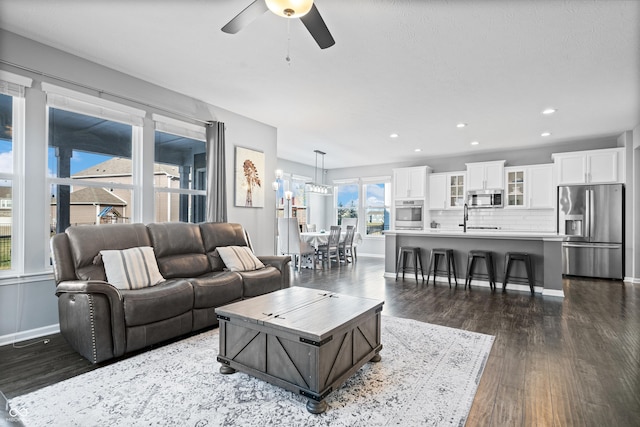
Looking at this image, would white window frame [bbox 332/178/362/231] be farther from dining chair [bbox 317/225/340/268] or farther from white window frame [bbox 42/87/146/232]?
white window frame [bbox 42/87/146/232]

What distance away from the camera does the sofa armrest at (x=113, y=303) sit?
2.45m

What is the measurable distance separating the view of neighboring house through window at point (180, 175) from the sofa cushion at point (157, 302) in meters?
1.58

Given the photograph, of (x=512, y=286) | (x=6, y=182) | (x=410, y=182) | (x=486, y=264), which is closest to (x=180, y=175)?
(x=6, y=182)

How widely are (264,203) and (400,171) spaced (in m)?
4.30

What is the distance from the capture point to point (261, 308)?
2381mm

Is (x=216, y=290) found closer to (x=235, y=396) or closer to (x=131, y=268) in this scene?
(x=131, y=268)

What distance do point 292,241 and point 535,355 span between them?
490 centimetres

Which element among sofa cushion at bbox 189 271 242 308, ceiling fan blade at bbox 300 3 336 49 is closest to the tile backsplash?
sofa cushion at bbox 189 271 242 308

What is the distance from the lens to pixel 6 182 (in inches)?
118

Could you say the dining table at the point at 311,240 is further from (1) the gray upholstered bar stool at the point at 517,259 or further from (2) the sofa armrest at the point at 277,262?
(1) the gray upholstered bar stool at the point at 517,259

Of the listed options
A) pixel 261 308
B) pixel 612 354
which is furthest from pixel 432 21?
pixel 612 354

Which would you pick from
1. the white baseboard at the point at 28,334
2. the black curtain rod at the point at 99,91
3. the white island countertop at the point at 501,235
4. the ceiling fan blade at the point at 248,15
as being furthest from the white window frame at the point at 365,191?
the white baseboard at the point at 28,334

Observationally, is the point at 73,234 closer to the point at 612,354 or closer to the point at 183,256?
the point at 183,256

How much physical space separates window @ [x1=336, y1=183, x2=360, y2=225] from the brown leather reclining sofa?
6.13 meters
